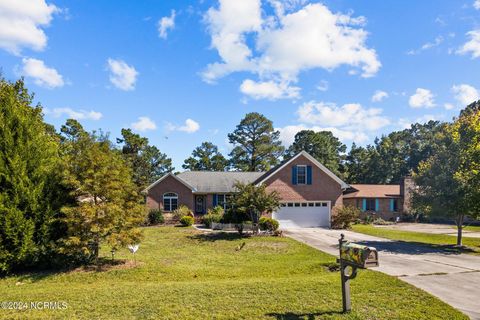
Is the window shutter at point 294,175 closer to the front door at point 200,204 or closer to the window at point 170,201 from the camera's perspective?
the front door at point 200,204

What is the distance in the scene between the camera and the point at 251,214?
73.2ft

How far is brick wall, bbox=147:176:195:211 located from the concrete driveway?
15.8 meters

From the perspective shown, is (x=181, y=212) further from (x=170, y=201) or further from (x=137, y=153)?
(x=137, y=153)

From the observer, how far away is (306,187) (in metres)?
28.2

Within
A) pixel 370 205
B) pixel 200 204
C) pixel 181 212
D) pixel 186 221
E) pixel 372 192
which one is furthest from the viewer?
pixel 372 192

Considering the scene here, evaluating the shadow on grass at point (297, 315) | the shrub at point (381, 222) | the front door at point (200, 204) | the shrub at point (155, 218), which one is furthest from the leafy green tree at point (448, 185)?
the shrub at point (155, 218)

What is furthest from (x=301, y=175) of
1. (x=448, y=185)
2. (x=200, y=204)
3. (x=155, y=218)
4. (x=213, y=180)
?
(x=155, y=218)

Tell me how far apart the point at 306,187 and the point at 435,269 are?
16583 millimetres

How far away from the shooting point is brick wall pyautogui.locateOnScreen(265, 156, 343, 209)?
1095 inches

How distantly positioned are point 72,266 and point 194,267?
491 cm

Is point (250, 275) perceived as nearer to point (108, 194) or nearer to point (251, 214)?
point (108, 194)

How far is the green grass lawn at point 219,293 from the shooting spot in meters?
7.09

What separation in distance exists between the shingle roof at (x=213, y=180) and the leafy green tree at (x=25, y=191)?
19.9 m

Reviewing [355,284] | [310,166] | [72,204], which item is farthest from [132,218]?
[310,166]
